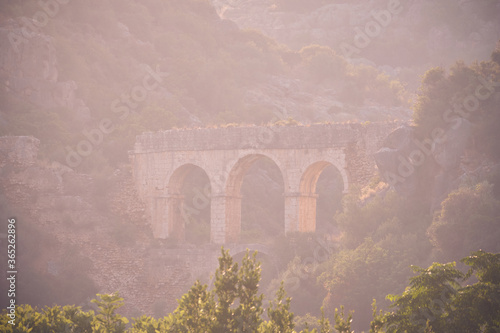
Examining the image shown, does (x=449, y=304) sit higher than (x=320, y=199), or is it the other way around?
(x=320, y=199)

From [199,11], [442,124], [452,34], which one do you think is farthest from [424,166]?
[452,34]

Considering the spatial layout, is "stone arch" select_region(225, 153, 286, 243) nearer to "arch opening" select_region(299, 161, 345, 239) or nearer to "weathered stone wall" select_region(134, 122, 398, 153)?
"weathered stone wall" select_region(134, 122, 398, 153)

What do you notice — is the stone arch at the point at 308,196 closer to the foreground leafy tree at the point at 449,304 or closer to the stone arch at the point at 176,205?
the stone arch at the point at 176,205

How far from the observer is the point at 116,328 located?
13664mm

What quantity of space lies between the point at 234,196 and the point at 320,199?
38.9ft

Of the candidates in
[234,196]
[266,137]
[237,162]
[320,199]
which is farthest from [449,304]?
[320,199]

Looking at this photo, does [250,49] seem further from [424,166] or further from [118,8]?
[424,166]

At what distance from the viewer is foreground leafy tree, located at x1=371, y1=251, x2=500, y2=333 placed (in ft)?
36.9

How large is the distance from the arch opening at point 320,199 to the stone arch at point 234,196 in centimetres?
169

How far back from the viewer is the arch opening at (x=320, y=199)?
95.8ft

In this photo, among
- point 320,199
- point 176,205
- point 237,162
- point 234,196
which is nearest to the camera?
point 237,162

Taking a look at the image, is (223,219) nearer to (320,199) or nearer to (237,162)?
(237,162)

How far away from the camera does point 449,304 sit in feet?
38.9

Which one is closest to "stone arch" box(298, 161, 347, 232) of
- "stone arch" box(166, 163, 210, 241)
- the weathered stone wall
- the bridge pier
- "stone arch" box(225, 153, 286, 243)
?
the weathered stone wall
